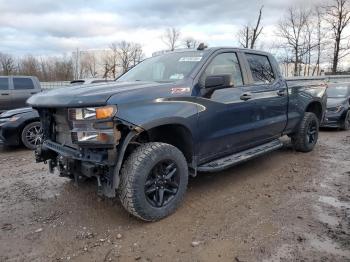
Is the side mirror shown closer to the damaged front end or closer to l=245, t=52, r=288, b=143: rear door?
l=245, t=52, r=288, b=143: rear door

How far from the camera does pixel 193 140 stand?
4.11 meters

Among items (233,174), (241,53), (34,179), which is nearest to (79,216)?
(34,179)

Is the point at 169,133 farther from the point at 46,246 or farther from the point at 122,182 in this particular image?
the point at 46,246

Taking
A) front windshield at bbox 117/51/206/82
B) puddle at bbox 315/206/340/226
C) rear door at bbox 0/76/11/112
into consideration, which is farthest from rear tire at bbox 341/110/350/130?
rear door at bbox 0/76/11/112

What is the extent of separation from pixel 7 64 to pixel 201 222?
46059mm

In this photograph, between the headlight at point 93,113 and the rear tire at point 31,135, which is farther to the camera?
the rear tire at point 31,135

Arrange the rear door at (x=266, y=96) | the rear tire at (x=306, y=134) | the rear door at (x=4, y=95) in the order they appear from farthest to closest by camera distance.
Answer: the rear door at (x=4, y=95) < the rear tire at (x=306, y=134) < the rear door at (x=266, y=96)

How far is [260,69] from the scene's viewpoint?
548cm

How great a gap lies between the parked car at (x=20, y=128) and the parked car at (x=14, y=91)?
3.81m

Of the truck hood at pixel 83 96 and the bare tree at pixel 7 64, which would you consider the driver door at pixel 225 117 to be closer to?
the truck hood at pixel 83 96

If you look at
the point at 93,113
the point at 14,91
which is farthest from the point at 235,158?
the point at 14,91

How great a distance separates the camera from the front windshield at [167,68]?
4.37 meters

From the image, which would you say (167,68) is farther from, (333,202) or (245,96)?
(333,202)

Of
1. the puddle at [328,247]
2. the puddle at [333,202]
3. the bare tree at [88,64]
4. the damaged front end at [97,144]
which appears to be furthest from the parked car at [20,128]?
the bare tree at [88,64]
